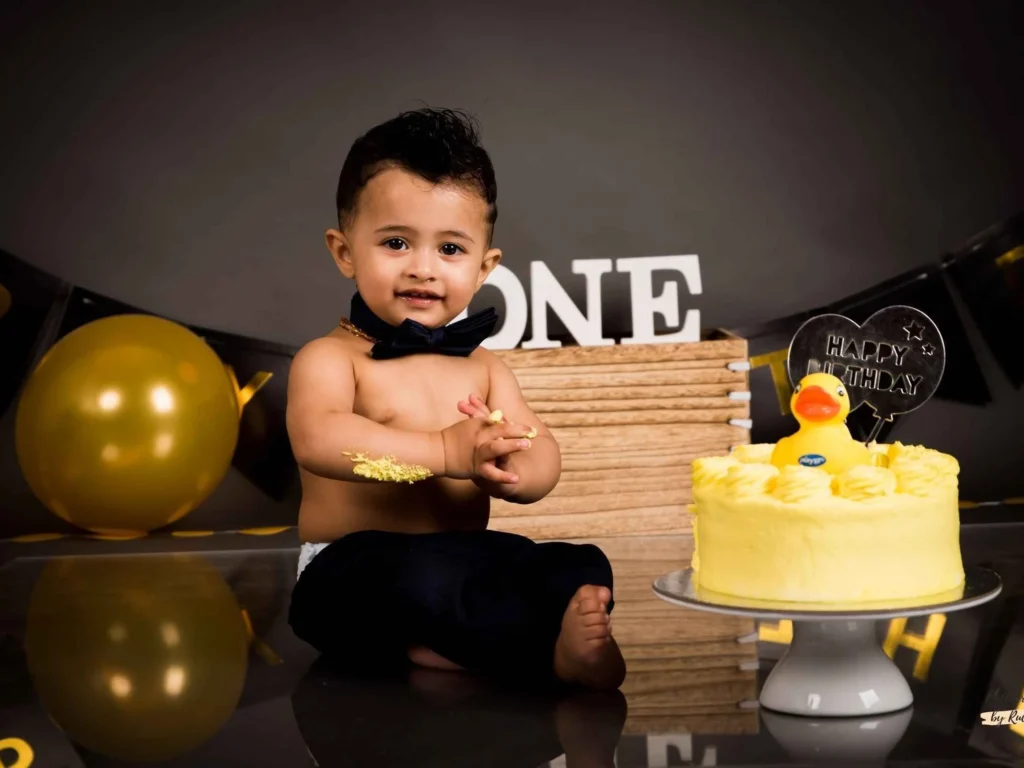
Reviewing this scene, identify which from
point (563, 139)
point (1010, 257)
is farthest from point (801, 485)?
point (1010, 257)

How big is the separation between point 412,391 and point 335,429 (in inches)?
6.4

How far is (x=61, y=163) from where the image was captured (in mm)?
3094

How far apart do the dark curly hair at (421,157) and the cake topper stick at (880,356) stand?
1.51 m

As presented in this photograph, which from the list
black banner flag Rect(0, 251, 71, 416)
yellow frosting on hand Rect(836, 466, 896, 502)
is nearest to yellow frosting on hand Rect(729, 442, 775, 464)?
yellow frosting on hand Rect(836, 466, 896, 502)

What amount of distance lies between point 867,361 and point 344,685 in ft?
6.13

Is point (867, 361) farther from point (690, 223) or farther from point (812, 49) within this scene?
point (812, 49)

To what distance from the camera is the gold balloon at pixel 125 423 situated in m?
2.51

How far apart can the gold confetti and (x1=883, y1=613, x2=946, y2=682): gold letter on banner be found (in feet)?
2.06

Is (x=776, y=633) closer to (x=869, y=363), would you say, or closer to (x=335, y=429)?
(x=335, y=429)

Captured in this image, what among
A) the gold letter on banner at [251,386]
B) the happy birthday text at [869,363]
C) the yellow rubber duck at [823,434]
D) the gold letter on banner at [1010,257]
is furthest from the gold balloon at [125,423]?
the gold letter on banner at [1010,257]

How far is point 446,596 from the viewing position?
4.80 feet

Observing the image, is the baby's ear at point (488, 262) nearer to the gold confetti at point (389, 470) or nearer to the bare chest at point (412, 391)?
the bare chest at point (412, 391)

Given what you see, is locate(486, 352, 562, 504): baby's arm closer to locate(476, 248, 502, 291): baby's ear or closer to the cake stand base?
locate(476, 248, 502, 291): baby's ear

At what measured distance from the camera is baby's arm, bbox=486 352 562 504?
154 centimetres
